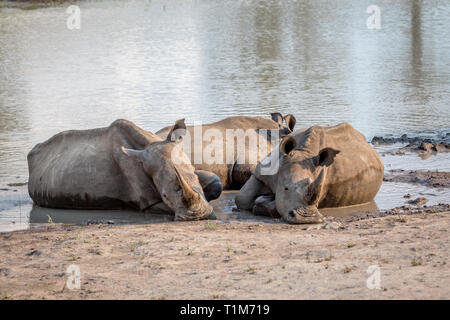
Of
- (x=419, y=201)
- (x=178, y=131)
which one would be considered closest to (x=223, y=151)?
(x=178, y=131)

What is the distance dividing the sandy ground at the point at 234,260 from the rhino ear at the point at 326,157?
0.71 m

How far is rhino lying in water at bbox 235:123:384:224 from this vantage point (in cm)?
891

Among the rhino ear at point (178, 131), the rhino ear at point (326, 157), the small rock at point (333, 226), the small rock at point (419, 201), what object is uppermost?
the rhino ear at point (178, 131)

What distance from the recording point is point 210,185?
10094 millimetres

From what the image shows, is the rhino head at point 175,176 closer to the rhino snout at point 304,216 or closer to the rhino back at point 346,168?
the rhino snout at point 304,216

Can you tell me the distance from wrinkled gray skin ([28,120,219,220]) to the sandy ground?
0.48 meters

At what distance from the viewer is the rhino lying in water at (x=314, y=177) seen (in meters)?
8.91

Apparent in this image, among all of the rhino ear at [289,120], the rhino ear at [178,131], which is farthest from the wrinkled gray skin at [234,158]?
the rhino ear at [178,131]

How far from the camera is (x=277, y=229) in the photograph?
849cm

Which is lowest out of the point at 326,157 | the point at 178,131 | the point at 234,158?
the point at 234,158

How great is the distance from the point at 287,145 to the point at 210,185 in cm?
129

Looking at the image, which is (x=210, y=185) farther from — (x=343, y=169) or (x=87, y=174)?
(x=343, y=169)

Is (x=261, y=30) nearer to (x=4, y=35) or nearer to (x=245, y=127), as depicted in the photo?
(x=4, y=35)

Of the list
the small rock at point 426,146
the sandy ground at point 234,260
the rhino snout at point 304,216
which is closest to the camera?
the sandy ground at point 234,260
